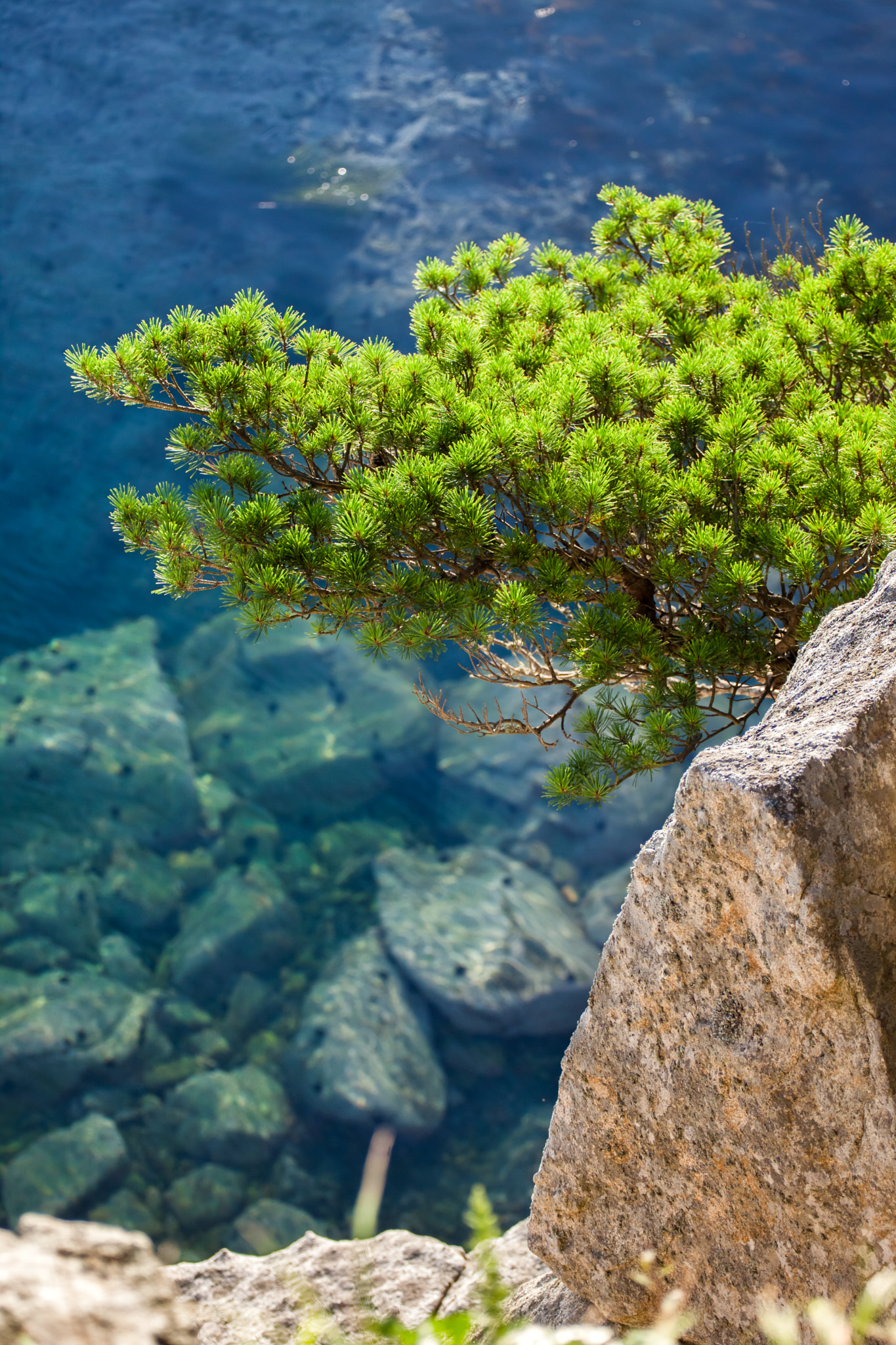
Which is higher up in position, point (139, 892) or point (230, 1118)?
point (139, 892)

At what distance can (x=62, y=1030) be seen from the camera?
6863mm

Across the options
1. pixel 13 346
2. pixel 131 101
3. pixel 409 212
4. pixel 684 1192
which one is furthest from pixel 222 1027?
pixel 131 101

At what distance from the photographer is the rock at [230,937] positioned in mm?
7527

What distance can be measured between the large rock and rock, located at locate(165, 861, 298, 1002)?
641cm

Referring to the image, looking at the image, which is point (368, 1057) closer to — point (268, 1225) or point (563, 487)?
point (268, 1225)

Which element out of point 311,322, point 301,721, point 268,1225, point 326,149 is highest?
point 326,149

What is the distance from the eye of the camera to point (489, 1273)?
56cm

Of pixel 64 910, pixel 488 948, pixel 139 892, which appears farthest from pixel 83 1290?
pixel 139 892

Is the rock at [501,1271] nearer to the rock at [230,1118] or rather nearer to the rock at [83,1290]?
the rock at [83,1290]

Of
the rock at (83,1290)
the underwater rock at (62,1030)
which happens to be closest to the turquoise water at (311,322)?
the underwater rock at (62,1030)

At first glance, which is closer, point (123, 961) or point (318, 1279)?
point (318, 1279)

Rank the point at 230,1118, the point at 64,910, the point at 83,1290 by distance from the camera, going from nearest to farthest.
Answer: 1. the point at 83,1290
2. the point at 230,1118
3. the point at 64,910

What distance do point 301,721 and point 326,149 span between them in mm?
6513

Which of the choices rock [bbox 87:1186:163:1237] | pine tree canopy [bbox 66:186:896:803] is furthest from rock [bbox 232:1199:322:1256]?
pine tree canopy [bbox 66:186:896:803]
